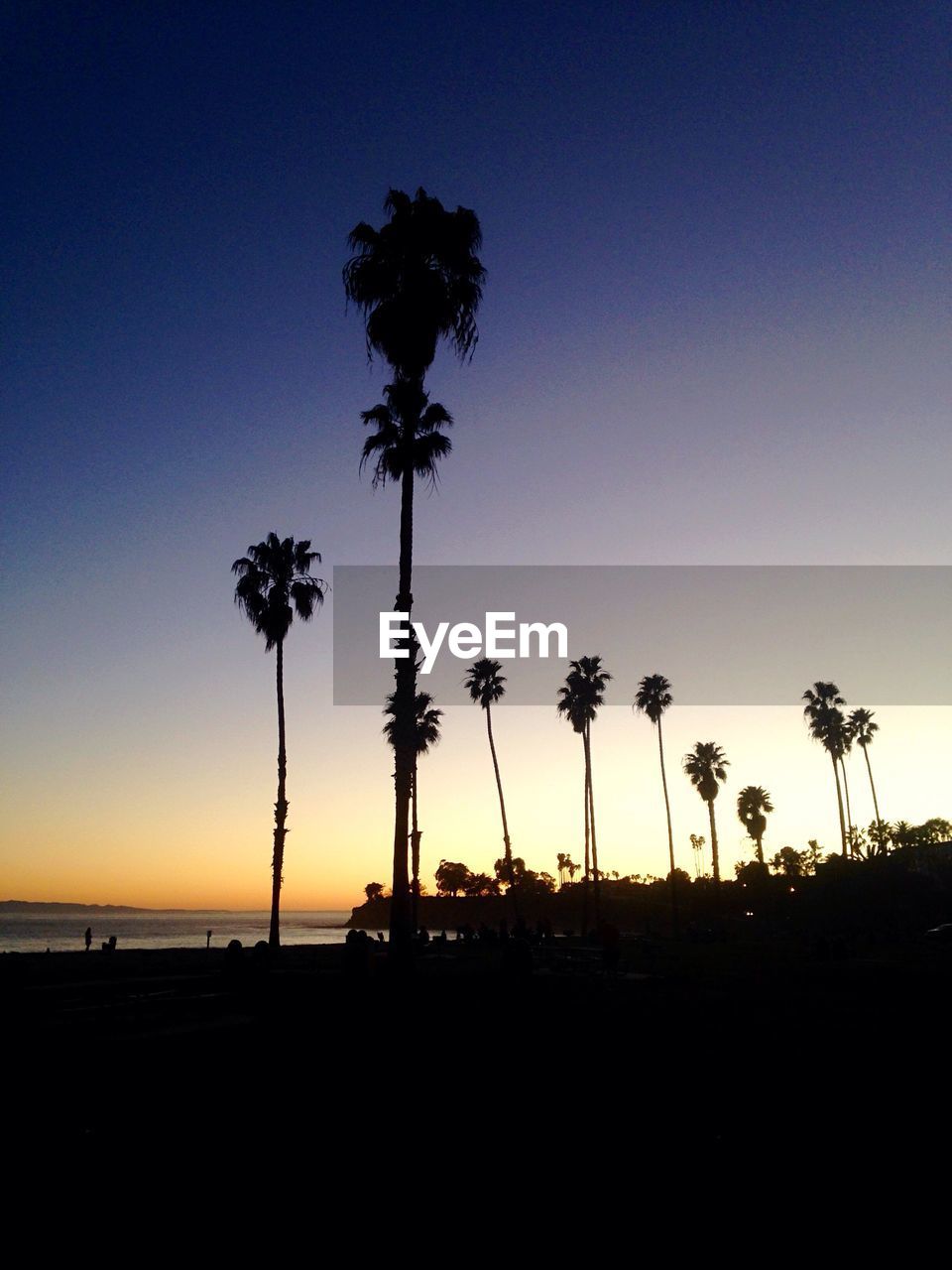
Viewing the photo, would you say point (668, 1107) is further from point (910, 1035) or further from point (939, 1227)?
point (910, 1035)

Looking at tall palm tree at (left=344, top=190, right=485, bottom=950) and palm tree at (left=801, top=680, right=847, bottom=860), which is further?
palm tree at (left=801, top=680, right=847, bottom=860)

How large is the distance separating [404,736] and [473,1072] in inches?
437

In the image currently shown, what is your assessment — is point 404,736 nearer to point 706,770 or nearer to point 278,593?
point 278,593

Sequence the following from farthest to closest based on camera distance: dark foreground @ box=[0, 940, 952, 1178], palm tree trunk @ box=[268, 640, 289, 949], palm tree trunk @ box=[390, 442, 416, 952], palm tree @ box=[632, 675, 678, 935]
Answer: palm tree @ box=[632, 675, 678, 935] < palm tree trunk @ box=[268, 640, 289, 949] < palm tree trunk @ box=[390, 442, 416, 952] < dark foreground @ box=[0, 940, 952, 1178]

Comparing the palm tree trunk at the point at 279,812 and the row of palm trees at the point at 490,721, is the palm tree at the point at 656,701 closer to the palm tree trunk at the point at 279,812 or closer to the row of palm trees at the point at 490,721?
the row of palm trees at the point at 490,721

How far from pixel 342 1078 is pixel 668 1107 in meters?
3.96

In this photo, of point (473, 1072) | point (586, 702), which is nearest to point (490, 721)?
point (586, 702)

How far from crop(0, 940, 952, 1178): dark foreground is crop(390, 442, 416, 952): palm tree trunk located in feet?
5.27

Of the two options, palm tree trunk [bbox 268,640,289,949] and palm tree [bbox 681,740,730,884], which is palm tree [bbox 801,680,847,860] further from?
palm tree trunk [bbox 268,640,289,949]

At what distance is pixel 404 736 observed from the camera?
845 inches

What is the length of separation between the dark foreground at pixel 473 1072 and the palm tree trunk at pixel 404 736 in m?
1.61

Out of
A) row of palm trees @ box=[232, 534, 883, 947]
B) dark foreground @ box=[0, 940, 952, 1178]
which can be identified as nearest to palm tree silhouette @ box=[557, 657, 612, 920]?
row of palm trees @ box=[232, 534, 883, 947]

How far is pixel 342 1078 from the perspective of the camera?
10344mm

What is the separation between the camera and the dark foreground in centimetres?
774
